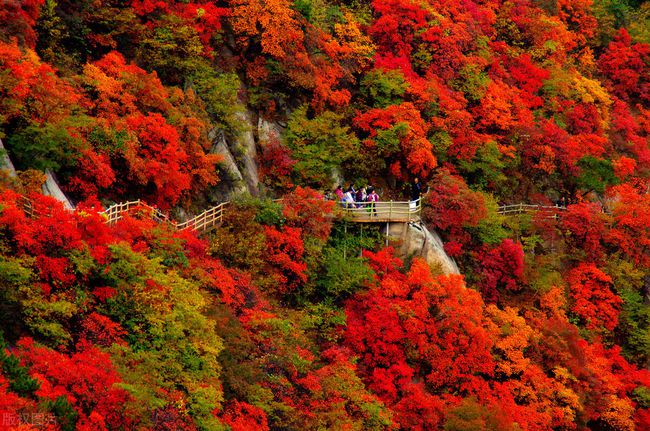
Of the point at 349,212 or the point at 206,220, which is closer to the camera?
the point at 206,220

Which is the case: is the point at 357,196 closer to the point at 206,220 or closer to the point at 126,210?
the point at 206,220

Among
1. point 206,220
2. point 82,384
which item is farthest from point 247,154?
point 82,384

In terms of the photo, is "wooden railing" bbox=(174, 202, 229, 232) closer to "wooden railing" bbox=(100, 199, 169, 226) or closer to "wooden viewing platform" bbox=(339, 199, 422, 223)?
"wooden railing" bbox=(100, 199, 169, 226)

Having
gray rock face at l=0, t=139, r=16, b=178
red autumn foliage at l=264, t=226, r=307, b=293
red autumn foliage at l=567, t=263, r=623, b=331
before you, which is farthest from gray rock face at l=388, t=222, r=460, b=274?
gray rock face at l=0, t=139, r=16, b=178

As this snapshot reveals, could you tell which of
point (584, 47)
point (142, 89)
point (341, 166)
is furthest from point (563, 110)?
point (142, 89)

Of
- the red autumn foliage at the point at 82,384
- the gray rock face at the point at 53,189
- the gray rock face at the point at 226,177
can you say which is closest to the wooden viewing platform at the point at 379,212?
the gray rock face at the point at 226,177

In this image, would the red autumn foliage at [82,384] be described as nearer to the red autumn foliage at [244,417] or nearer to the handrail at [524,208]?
the red autumn foliage at [244,417]
